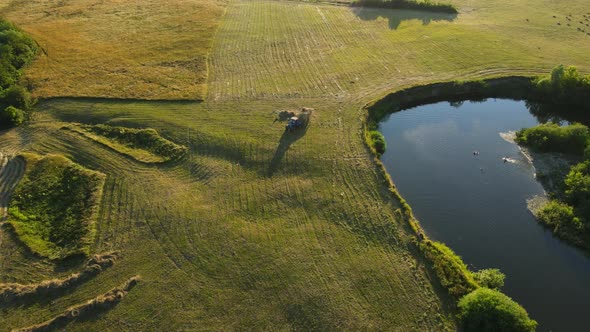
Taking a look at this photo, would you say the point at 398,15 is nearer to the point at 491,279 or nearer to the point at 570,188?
the point at 570,188

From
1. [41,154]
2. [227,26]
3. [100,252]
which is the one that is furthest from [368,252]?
[227,26]

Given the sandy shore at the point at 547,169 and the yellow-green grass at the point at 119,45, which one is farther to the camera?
the yellow-green grass at the point at 119,45

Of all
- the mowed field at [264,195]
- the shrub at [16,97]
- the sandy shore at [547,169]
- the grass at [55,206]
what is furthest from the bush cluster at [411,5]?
the grass at [55,206]

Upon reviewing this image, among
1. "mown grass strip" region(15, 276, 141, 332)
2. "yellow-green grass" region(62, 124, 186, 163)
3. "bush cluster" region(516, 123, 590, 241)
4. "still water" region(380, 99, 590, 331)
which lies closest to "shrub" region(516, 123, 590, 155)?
"bush cluster" region(516, 123, 590, 241)

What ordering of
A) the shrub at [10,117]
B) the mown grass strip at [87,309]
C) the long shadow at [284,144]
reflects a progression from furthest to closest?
the shrub at [10,117]
the long shadow at [284,144]
the mown grass strip at [87,309]

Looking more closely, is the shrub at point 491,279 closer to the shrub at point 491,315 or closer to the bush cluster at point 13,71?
the shrub at point 491,315

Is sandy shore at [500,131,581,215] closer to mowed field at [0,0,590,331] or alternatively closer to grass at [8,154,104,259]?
mowed field at [0,0,590,331]
